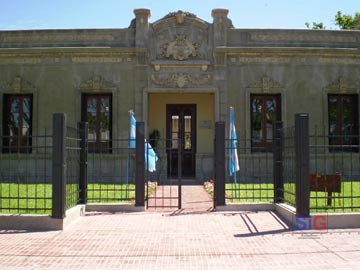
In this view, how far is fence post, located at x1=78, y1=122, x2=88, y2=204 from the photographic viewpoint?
35.4ft

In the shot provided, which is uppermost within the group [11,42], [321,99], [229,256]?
[11,42]

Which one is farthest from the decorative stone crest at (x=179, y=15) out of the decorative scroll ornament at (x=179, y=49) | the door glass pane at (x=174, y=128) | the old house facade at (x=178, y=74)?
the door glass pane at (x=174, y=128)

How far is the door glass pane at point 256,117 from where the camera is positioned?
18141mm

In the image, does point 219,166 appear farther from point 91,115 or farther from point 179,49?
point 91,115

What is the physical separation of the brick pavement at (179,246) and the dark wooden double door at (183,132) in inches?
378

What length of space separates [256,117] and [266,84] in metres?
1.39

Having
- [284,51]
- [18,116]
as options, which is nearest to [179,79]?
[284,51]

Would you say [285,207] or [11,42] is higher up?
[11,42]

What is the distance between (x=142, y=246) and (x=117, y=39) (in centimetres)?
1212

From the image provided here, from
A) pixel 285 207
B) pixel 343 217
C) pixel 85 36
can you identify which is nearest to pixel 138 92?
pixel 85 36

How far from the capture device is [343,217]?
28.6ft

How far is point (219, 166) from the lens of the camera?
1059 cm

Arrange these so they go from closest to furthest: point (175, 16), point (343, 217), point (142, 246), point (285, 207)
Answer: point (142, 246)
point (343, 217)
point (285, 207)
point (175, 16)

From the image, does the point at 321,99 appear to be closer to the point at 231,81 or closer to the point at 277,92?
the point at 277,92
